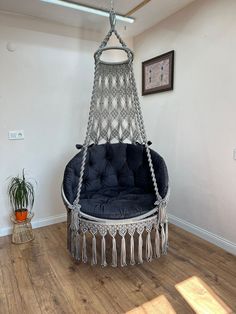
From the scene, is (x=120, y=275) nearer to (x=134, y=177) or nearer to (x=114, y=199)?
(x=114, y=199)

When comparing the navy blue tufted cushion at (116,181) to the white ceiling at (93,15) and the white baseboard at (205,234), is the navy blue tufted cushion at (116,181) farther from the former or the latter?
the white ceiling at (93,15)

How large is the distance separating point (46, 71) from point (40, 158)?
3.48ft

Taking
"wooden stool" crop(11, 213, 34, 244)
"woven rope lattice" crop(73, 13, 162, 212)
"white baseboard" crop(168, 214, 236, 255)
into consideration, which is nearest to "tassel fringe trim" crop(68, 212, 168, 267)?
"white baseboard" crop(168, 214, 236, 255)

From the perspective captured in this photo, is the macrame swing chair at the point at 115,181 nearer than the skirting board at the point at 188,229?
Yes

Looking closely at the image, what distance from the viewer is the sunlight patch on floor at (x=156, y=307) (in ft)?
5.40

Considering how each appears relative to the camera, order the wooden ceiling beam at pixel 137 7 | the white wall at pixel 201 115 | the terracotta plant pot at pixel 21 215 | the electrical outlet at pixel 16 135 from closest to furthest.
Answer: the white wall at pixel 201 115
the wooden ceiling beam at pixel 137 7
the terracotta plant pot at pixel 21 215
the electrical outlet at pixel 16 135

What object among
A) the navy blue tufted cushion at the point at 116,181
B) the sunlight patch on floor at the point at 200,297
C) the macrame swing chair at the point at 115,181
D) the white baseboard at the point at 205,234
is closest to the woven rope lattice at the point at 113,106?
the macrame swing chair at the point at 115,181

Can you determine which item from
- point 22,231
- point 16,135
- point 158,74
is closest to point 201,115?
point 158,74

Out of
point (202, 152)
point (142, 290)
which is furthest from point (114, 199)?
point (202, 152)

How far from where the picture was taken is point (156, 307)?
169 centimetres

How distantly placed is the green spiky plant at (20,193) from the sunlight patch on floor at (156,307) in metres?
1.66

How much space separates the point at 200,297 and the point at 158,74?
7.96 ft

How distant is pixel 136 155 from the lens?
8.85 feet

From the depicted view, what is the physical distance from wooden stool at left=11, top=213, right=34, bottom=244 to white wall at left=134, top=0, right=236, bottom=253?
5.69 ft
